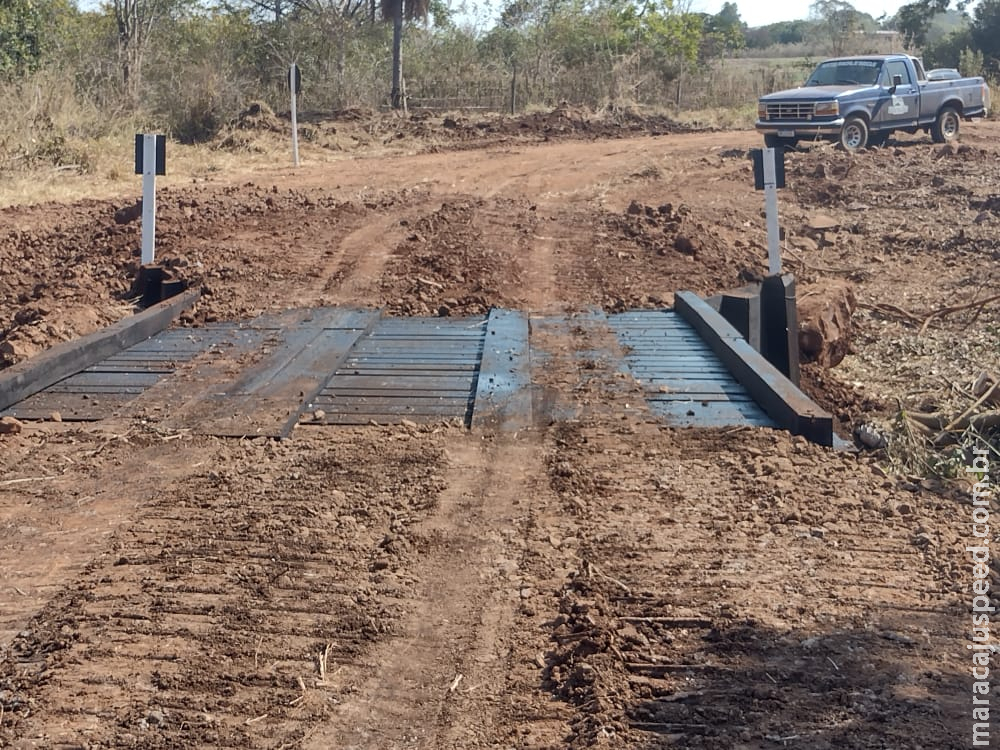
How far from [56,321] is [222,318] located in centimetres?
125

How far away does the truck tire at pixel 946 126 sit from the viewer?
74.2 feet

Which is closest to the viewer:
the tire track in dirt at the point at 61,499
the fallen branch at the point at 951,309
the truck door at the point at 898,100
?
the tire track in dirt at the point at 61,499

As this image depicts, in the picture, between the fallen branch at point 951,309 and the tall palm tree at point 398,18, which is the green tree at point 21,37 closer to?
the tall palm tree at point 398,18

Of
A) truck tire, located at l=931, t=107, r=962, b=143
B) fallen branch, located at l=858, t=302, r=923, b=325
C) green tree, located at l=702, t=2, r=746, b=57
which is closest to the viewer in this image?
fallen branch, located at l=858, t=302, r=923, b=325

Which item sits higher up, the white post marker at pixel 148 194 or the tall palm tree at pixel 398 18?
the tall palm tree at pixel 398 18

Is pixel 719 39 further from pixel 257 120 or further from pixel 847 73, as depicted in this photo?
pixel 257 120

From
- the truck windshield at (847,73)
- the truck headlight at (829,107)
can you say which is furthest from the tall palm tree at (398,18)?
the truck headlight at (829,107)

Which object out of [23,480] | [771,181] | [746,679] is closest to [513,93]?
[771,181]

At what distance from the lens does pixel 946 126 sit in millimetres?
23000

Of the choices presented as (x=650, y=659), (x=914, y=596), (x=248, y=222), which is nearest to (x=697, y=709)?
(x=650, y=659)

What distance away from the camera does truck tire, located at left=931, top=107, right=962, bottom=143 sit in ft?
74.2

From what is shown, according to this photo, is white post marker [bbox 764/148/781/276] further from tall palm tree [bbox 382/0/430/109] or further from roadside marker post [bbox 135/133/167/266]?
tall palm tree [bbox 382/0/430/109]

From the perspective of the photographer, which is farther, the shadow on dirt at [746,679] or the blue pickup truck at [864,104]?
the blue pickup truck at [864,104]

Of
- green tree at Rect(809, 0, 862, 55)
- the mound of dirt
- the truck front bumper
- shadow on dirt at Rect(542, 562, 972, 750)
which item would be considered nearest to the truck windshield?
the truck front bumper
